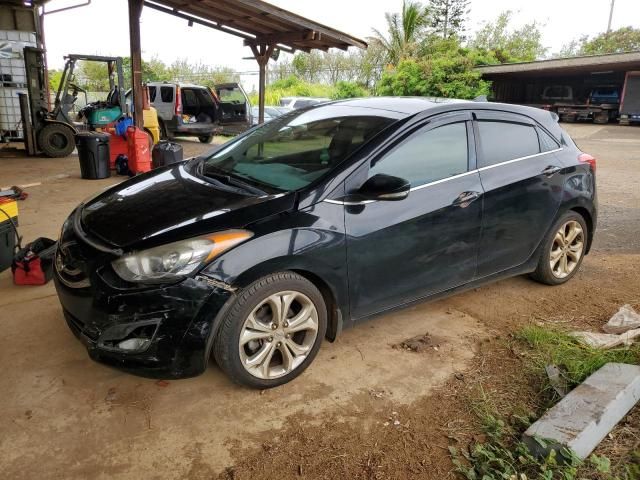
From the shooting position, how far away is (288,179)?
9.87 feet

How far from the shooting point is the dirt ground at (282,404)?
87.8 inches

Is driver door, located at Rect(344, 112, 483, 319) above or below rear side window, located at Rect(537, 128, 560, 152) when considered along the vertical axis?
below

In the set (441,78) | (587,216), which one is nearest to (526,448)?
(587,216)

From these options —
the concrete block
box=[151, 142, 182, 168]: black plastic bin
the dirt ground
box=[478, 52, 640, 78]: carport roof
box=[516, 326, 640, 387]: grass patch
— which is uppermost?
box=[478, 52, 640, 78]: carport roof

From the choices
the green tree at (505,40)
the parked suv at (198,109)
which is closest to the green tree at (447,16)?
the green tree at (505,40)

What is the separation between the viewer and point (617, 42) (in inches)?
1754

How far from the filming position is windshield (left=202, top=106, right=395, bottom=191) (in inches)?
120

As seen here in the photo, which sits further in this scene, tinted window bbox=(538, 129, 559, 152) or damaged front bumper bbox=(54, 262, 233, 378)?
tinted window bbox=(538, 129, 559, 152)

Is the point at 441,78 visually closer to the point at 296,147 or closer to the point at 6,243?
the point at 296,147

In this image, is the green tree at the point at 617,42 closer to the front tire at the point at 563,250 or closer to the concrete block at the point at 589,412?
the front tire at the point at 563,250

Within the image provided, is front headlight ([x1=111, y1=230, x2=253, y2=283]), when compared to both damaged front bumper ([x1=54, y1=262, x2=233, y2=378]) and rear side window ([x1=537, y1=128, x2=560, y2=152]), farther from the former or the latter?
rear side window ([x1=537, y1=128, x2=560, y2=152])

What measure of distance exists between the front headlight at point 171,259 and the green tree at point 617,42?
1955 inches

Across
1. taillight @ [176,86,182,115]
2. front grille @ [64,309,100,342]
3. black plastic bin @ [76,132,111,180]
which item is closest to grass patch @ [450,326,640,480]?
front grille @ [64,309,100,342]

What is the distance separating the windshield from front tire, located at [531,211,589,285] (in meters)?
1.81
